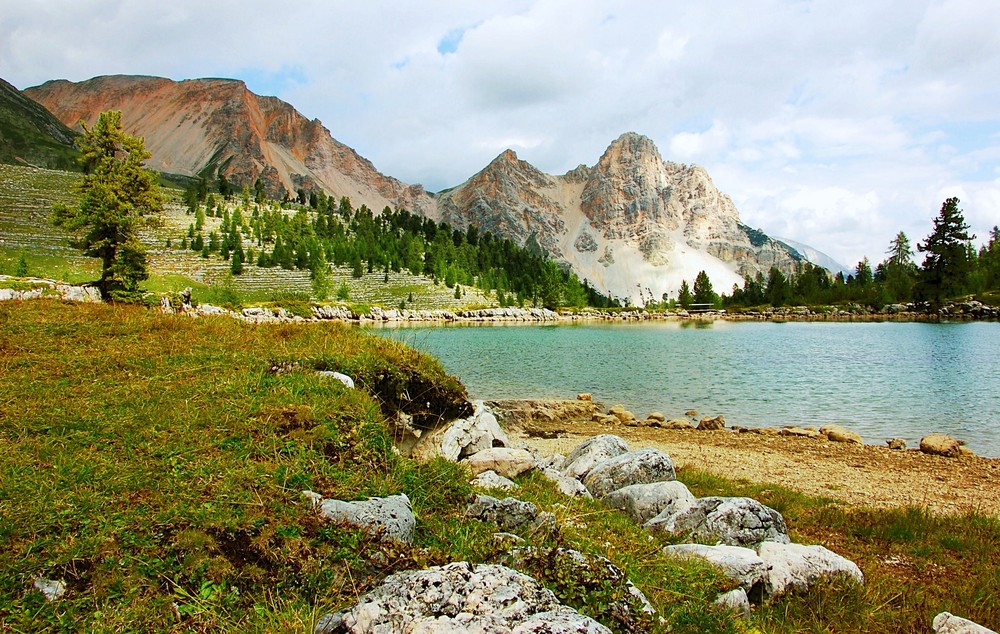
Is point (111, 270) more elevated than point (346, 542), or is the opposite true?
point (111, 270)

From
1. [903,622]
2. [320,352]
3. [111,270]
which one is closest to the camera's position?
[903,622]

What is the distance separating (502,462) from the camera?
884 cm

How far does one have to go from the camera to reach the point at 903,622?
17.5 feet

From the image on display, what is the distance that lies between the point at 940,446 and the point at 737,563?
1552 centimetres

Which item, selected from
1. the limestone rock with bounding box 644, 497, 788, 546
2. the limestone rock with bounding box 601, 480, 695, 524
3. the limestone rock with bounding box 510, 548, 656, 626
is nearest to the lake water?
the limestone rock with bounding box 601, 480, 695, 524

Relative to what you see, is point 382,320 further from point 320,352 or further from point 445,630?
point 445,630

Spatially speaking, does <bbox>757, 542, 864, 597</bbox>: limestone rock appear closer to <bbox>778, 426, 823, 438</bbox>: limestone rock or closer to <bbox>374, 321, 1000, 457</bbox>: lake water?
<bbox>374, 321, 1000, 457</bbox>: lake water

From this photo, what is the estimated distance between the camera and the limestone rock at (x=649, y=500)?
8.11 meters

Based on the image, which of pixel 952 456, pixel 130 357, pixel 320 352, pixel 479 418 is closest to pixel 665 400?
pixel 952 456

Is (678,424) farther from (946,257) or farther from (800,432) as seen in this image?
(946,257)

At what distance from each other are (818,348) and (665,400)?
31440 mm

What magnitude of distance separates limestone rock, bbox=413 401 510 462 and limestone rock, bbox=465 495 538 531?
9.40ft

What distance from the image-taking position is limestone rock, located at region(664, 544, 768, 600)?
568cm

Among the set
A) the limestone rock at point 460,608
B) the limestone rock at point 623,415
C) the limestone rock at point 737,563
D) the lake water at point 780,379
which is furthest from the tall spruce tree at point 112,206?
the limestone rock at point 737,563
